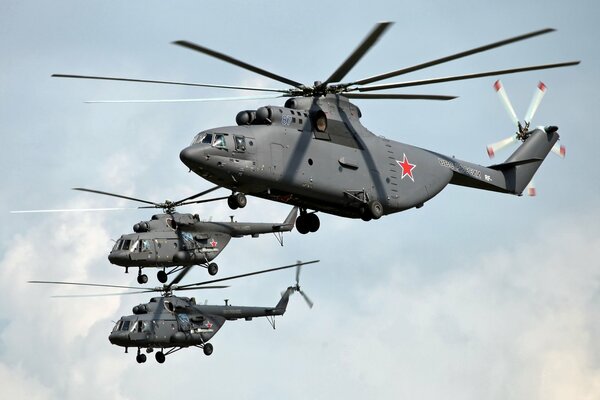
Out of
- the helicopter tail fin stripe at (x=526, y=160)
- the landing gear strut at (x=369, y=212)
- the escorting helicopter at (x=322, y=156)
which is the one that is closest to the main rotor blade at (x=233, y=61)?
the escorting helicopter at (x=322, y=156)

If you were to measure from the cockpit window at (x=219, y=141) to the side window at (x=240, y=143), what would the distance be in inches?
16.8

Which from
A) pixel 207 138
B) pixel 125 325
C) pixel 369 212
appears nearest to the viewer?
pixel 207 138

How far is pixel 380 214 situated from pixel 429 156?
16.0 feet

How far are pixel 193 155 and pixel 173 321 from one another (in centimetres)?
3139

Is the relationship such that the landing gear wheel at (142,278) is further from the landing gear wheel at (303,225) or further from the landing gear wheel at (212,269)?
the landing gear wheel at (303,225)

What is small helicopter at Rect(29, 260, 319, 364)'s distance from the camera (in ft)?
203

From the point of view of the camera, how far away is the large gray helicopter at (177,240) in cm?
5894

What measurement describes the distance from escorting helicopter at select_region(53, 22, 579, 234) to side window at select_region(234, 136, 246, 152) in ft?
0.11

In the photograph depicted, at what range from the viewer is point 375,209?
3722 cm

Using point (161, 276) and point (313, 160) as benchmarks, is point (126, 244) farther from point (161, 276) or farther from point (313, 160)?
point (313, 160)

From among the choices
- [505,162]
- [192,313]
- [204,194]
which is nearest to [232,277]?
[192,313]

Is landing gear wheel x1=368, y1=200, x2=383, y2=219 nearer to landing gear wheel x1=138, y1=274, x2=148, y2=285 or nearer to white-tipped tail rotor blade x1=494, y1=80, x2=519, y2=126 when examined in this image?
white-tipped tail rotor blade x1=494, y1=80, x2=519, y2=126

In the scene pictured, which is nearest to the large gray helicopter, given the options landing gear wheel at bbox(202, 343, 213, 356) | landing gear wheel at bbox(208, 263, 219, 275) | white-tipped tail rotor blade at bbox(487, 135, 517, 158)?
landing gear wheel at bbox(208, 263, 219, 275)

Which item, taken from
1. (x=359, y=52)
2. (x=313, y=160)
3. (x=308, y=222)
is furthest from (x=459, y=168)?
(x=359, y=52)
